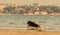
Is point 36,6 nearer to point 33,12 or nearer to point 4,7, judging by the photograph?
point 33,12

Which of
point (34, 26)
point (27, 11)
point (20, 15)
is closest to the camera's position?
point (34, 26)

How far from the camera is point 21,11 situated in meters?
35.0

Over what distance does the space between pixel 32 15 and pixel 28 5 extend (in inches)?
105

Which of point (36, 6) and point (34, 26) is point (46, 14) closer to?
point (36, 6)

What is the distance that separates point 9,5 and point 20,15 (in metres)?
2.61

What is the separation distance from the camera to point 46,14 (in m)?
38.4

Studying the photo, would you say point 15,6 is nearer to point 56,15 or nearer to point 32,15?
point 32,15

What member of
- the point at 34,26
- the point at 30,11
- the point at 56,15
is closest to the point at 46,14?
the point at 56,15

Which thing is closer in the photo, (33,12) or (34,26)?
(34,26)

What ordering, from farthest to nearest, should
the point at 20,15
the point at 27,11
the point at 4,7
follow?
the point at 20,15
the point at 4,7
the point at 27,11

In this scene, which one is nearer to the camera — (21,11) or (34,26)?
(34,26)

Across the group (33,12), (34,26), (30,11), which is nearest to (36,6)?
(33,12)

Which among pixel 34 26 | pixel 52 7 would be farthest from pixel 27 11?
pixel 34 26

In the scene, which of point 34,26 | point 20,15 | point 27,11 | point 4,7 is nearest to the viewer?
point 34,26
